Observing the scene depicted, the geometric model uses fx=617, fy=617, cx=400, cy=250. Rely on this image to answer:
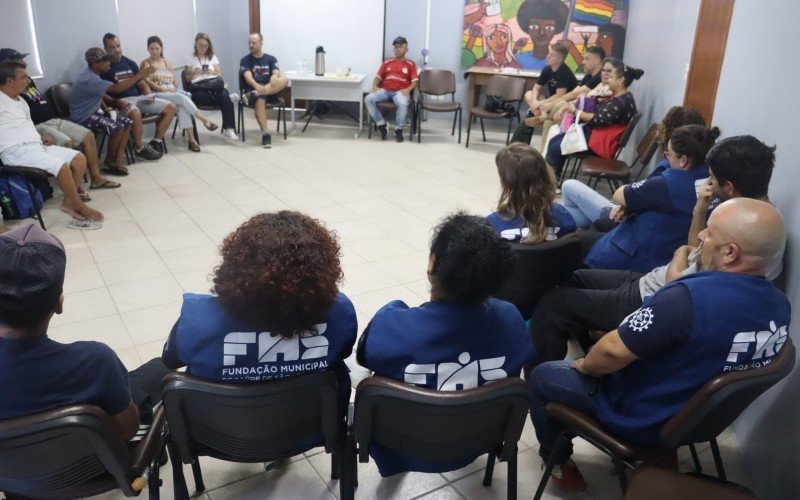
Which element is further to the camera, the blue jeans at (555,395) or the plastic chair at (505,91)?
the plastic chair at (505,91)

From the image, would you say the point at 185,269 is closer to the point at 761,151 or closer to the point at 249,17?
the point at 761,151

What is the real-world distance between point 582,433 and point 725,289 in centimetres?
59

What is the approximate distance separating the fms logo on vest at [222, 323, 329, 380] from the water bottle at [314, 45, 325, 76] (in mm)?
6365

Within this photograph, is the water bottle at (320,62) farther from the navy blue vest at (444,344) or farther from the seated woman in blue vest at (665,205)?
the navy blue vest at (444,344)

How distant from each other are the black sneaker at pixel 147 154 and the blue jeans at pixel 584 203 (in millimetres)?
4216

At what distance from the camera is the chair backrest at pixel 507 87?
7176 millimetres

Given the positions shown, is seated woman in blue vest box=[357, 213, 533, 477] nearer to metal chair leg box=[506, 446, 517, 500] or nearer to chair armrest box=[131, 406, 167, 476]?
metal chair leg box=[506, 446, 517, 500]

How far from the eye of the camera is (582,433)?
1835mm

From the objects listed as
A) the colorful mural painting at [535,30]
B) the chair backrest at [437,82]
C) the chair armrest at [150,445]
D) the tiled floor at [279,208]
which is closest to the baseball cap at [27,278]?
the chair armrest at [150,445]

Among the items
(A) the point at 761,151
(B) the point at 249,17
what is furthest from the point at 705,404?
(B) the point at 249,17

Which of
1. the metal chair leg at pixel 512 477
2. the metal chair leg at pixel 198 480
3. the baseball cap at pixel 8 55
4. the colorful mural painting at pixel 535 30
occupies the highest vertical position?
the colorful mural painting at pixel 535 30

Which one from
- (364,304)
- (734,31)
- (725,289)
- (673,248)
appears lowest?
(364,304)

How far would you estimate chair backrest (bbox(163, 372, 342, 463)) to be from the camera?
1.47m

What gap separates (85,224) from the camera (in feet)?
14.3
